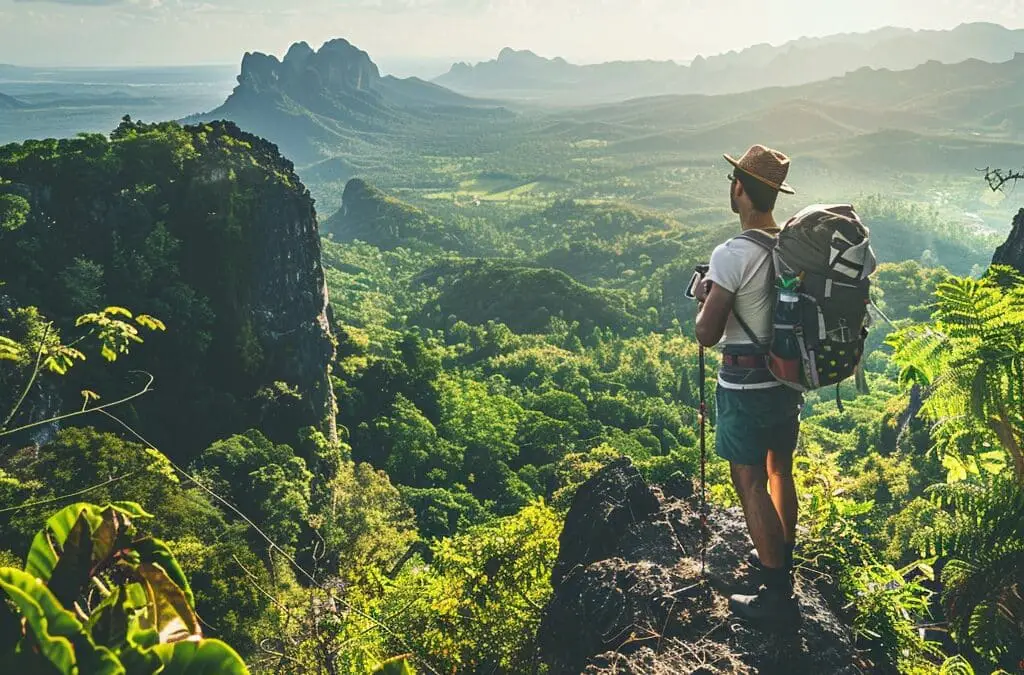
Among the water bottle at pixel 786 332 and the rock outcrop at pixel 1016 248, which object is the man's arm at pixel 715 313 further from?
the rock outcrop at pixel 1016 248

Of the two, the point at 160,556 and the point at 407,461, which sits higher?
the point at 160,556

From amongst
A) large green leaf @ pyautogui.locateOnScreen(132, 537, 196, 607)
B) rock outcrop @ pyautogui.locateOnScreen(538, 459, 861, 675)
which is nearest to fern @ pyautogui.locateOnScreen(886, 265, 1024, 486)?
rock outcrop @ pyautogui.locateOnScreen(538, 459, 861, 675)

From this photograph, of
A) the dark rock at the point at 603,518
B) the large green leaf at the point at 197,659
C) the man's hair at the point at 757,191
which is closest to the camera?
the large green leaf at the point at 197,659

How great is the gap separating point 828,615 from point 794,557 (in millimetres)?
604

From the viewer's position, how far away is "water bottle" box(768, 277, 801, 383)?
4113 millimetres

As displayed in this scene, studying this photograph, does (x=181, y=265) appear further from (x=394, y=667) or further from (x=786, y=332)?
(x=394, y=667)

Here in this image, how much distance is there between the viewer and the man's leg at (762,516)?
4469mm

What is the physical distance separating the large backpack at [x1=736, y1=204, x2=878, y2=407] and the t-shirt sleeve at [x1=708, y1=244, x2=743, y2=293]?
0.22 m

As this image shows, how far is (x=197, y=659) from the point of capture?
5.74 ft

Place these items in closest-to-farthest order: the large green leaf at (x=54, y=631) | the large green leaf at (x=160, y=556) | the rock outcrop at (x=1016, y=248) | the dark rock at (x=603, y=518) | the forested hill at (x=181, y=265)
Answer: the large green leaf at (x=54, y=631)
the large green leaf at (x=160, y=556)
the dark rock at (x=603, y=518)
the forested hill at (x=181, y=265)
the rock outcrop at (x=1016, y=248)

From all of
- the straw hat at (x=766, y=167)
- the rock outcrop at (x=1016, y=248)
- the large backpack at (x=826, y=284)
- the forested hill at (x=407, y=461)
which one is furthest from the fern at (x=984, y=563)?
the rock outcrop at (x=1016, y=248)

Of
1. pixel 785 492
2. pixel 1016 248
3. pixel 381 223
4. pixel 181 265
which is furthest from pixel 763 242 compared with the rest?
pixel 381 223

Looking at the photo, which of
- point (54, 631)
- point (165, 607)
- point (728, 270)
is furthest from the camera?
point (728, 270)

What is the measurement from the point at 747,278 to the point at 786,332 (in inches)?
15.7
